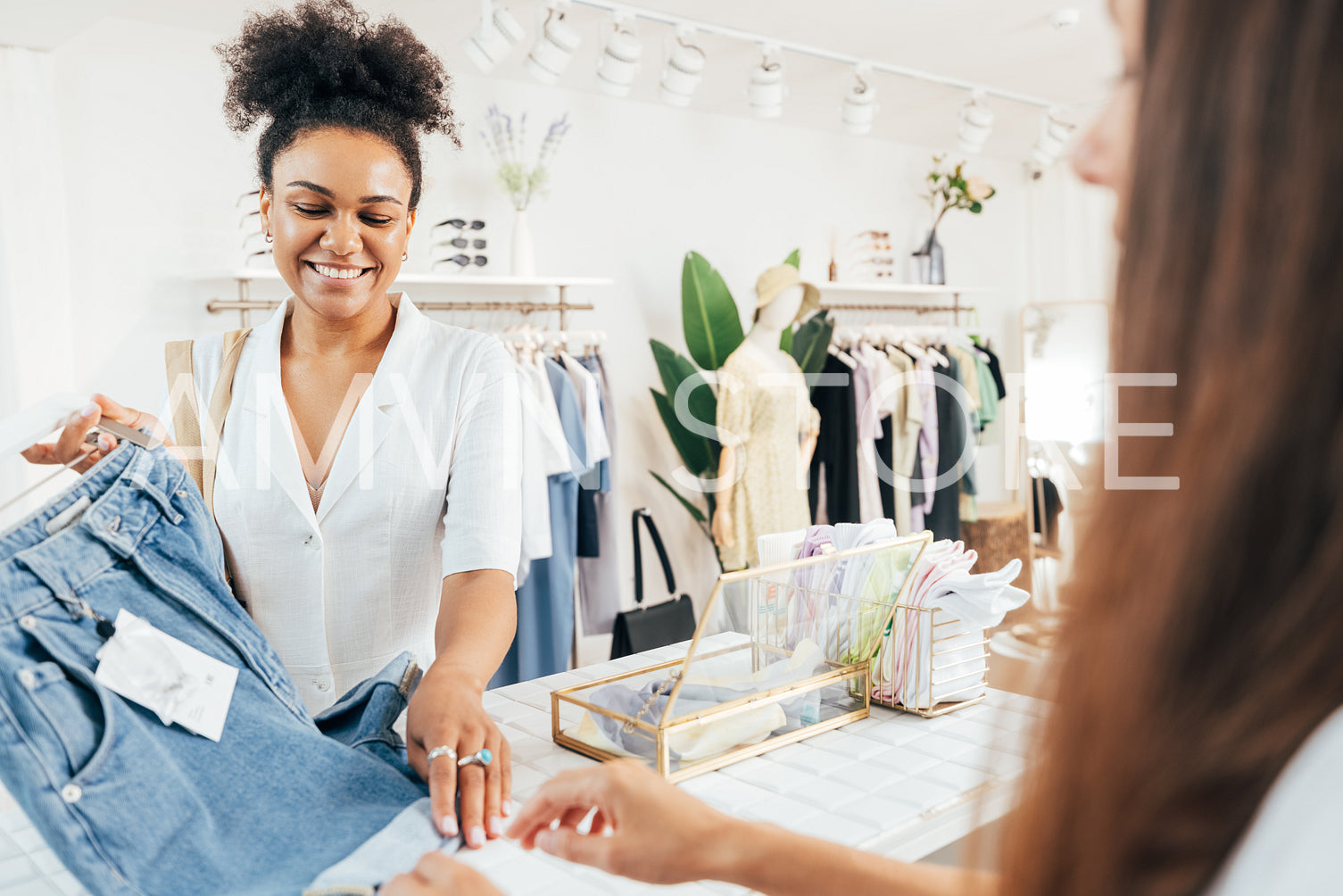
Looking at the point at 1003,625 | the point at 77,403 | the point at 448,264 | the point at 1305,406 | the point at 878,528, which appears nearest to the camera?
the point at 1305,406

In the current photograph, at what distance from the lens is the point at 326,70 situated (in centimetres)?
144

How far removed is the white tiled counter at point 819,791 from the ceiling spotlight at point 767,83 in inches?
109

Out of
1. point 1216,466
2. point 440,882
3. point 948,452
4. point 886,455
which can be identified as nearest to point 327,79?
point 440,882

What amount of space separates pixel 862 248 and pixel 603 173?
4.92ft

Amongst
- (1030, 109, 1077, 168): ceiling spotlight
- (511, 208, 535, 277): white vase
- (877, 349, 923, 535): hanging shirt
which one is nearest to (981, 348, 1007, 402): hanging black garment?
(877, 349, 923, 535): hanging shirt

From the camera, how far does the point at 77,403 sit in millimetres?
994

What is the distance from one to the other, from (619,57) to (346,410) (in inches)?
84.9

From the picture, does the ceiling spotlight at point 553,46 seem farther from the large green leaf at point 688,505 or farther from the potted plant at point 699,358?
the large green leaf at point 688,505

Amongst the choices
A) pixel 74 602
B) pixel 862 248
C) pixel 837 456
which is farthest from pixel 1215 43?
pixel 862 248

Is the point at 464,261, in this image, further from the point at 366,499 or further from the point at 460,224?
the point at 366,499

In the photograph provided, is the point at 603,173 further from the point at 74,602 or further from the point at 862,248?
the point at 74,602

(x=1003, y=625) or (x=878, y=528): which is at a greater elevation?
(x=878, y=528)

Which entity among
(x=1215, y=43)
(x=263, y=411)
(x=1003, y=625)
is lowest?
(x=1003, y=625)

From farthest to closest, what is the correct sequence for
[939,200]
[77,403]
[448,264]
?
[939,200], [448,264], [77,403]
